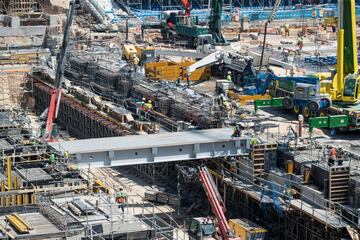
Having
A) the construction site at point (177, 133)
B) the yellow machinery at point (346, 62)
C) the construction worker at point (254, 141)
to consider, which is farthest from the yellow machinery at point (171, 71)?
the construction worker at point (254, 141)

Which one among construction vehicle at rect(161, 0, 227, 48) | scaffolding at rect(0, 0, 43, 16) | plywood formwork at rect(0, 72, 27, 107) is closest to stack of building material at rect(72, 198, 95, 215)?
plywood formwork at rect(0, 72, 27, 107)

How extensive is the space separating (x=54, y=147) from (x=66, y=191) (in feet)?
23.1

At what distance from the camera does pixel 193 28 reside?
73.9 m

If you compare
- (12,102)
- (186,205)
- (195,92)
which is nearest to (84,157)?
(186,205)

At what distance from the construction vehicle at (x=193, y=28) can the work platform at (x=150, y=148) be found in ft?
96.1

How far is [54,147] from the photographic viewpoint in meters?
39.5

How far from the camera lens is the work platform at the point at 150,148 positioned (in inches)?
1580

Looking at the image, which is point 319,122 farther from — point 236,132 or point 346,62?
point 236,132

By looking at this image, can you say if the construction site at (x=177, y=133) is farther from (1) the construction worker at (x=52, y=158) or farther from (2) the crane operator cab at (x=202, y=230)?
(1) the construction worker at (x=52, y=158)

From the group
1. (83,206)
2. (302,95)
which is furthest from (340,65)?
(83,206)

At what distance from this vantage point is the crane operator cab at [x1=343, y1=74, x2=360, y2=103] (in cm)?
4884

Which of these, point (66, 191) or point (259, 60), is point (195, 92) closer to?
point (259, 60)

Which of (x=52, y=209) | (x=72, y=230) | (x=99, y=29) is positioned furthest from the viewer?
(x=99, y=29)

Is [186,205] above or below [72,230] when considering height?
below
